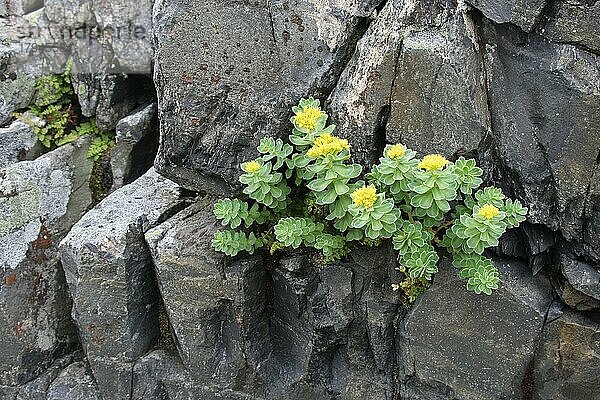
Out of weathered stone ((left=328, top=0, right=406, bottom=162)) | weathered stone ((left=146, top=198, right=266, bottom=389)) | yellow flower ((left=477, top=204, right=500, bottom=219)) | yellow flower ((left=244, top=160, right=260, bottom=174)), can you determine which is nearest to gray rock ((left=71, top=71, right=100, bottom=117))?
weathered stone ((left=146, top=198, right=266, bottom=389))

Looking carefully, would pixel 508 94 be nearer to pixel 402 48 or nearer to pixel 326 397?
pixel 402 48

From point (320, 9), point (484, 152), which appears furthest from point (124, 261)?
point (484, 152)

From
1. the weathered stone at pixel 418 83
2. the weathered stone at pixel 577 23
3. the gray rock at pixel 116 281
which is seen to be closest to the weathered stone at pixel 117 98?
the gray rock at pixel 116 281

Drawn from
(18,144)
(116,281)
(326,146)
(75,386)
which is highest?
(326,146)

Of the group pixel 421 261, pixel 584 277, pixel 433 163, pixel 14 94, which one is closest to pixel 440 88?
pixel 433 163

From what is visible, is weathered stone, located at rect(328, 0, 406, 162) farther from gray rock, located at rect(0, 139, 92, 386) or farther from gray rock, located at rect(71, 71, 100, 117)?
gray rock, located at rect(0, 139, 92, 386)

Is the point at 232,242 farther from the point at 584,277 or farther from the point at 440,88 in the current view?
the point at 584,277

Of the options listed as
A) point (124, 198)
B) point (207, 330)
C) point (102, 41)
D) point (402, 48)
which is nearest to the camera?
point (402, 48)
